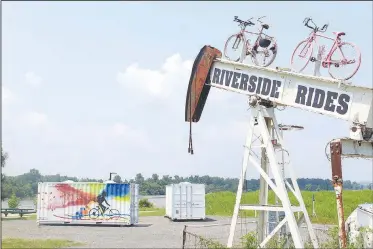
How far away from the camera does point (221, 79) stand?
47.5 feet

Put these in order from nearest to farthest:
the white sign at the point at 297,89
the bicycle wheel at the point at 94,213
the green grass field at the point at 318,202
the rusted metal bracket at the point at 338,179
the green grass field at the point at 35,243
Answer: the rusted metal bracket at the point at 338,179 → the white sign at the point at 297,89 → the green grass field at the point at 35,243 → the bicycle wheel at the point at 94,213 → the green grass field at the point at 318,202

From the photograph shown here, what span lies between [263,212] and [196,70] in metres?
5.26

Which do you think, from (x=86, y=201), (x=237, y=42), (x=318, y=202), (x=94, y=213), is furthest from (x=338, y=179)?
(x=318, y=202)

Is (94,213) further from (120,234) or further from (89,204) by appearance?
(120,234)

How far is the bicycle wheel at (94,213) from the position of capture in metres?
29.4

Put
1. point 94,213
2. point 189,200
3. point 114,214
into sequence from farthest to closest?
1. point 189,200
2. point 94,213
3. point 114,214

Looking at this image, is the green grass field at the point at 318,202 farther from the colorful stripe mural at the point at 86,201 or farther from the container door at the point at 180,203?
the colorful stripe mural at the point at 86,201

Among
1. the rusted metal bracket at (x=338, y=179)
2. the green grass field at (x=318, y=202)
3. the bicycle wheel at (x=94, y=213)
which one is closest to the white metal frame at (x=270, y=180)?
the rusted metal bracket at (x=338, y=179)

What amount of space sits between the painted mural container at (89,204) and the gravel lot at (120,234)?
1.02 metres

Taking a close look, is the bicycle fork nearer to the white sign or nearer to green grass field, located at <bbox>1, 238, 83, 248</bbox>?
the white sign

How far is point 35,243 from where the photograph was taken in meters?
20.2

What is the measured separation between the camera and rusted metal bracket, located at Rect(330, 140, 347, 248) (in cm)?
1124

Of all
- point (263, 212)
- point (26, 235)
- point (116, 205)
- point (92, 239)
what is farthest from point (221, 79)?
point (116, 205)

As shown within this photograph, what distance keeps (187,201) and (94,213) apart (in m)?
6.92
